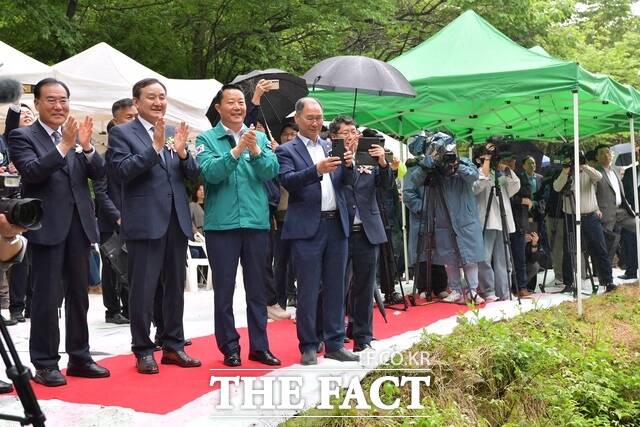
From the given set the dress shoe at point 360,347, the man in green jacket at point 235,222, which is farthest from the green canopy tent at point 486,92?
the man in green jacket at point 235,222

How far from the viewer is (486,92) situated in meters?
8.47

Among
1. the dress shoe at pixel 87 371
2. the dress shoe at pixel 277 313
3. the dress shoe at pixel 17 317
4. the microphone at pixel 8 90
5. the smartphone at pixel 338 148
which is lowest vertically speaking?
the dress shoe at pixel 277 313

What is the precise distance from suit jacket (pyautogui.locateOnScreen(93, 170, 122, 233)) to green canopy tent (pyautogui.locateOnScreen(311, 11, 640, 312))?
3292mm

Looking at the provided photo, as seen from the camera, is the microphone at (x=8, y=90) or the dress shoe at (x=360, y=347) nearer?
the microphone at (x=8, y=90)

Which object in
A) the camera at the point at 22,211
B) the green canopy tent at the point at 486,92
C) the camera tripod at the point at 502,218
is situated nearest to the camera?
the camera at the point at 22,211

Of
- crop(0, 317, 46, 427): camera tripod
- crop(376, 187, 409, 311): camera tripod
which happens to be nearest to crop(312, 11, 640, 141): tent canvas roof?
crop(376, 187, 409, 311): camera tripod

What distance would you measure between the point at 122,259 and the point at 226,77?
931 cm

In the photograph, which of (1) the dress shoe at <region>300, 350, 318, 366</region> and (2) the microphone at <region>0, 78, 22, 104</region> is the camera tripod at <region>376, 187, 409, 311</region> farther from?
(2) the microphone at <region>0, 78, 22, 104</region>

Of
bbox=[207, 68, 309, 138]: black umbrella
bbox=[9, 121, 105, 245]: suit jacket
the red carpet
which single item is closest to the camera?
the red carpet

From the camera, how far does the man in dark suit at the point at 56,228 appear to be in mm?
4672

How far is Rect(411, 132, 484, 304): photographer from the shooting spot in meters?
8.67

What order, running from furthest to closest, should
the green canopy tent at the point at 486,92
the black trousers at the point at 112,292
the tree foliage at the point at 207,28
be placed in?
the tree foliage at the point at 207,28
the green canopy tent at the point at 486,92
the black trousers at the point at 112,292

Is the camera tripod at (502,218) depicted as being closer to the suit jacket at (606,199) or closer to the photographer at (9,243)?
the suit jacket at (606,199)

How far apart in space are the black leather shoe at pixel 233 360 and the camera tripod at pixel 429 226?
3825 millimetres
